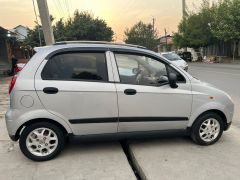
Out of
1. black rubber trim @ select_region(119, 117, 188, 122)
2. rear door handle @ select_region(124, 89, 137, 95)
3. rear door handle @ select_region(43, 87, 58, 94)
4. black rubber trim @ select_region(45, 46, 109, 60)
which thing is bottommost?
black rubber trim @ select_region(119, 117, 188, 122)

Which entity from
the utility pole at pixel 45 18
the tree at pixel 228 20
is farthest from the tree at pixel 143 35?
the utility pole at pixel 45 18

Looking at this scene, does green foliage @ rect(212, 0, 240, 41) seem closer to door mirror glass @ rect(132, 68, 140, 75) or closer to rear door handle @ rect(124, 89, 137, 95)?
door mirror glass @ rect(132, 68, 140, 75)

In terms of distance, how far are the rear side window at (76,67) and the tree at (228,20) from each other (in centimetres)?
3173

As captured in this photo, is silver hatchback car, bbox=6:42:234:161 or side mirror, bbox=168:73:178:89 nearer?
silver hatchback car, bbox=6:42:234:161

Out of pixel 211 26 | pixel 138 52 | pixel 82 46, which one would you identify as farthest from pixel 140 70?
pixel 211 26

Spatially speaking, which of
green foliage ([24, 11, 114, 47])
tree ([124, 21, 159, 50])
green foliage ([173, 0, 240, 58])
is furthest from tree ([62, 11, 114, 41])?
tree ([124, 21, 159, 50])

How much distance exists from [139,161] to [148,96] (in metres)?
1.02

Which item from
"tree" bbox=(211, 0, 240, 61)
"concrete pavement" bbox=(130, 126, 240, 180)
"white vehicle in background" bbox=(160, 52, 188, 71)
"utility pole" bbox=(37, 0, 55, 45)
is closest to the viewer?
"concrete pavement" bbox=(130, 126, 240, 180)

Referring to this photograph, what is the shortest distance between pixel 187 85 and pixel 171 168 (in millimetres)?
1478

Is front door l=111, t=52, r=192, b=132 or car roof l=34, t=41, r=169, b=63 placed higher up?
car roof l=34, t=41, r=169, b=63

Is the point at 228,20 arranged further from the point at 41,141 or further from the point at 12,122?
the point at 12,122

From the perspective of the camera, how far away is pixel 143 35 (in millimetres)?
81500

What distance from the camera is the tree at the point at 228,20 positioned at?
3353 centimetres

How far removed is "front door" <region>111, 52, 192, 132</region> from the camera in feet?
15.8
